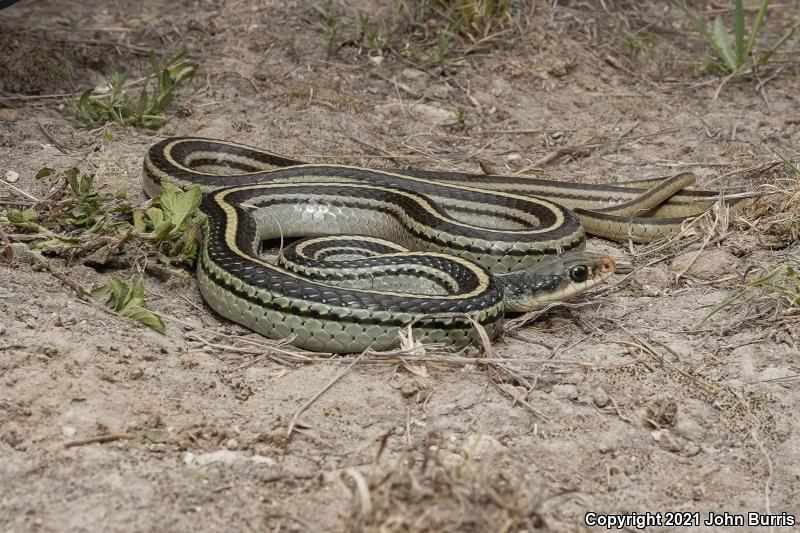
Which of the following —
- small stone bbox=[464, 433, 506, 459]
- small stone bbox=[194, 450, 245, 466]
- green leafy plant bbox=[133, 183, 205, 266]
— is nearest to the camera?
small stone bbox=[194, 450, 245, 466]

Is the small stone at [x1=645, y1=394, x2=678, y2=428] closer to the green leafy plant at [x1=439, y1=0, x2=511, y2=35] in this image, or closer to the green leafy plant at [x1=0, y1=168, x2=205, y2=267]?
the green leafy plant at [x1=0, y1=168, x2=205, y2=267]

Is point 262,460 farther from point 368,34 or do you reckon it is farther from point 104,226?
point 368,34

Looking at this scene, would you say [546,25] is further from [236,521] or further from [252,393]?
[236,521]

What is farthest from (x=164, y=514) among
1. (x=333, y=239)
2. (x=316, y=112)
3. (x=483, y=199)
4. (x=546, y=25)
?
(x=546, y=25)

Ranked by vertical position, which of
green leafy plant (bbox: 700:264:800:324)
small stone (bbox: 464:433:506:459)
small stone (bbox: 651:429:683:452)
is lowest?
small stone (bbox: 651:429:683:452)

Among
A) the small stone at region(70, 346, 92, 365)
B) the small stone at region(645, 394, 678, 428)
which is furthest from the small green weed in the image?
the small stone at region(645, 394, 678, 428)

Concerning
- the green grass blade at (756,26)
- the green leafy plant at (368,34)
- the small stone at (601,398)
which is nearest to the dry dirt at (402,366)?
the small stone at (601,398)

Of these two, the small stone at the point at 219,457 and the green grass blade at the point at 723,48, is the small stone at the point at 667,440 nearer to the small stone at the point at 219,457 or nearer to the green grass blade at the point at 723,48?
the small stone at the point at 219,457

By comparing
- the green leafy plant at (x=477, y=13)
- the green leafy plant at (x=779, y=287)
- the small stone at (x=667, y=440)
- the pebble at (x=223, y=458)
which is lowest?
the small stone at (x=667, y=440)
